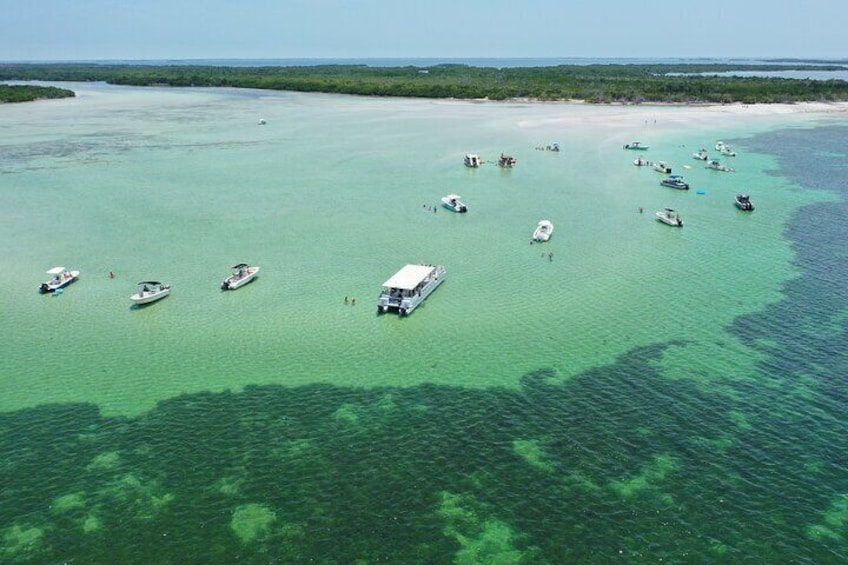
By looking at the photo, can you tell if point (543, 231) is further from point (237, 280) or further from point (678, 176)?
point (678, 176)

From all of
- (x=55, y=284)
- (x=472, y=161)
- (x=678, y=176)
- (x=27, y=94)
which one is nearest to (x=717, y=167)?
(x=678, y=176)

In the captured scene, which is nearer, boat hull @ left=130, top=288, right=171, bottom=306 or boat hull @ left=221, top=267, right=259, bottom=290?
boat hull @ left=130, top=288, right=171, bottom=306

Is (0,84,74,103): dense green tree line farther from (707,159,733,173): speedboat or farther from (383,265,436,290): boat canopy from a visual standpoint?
(707,159,733,173): speedboat

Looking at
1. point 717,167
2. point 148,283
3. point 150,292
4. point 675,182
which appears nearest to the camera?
point 150,292

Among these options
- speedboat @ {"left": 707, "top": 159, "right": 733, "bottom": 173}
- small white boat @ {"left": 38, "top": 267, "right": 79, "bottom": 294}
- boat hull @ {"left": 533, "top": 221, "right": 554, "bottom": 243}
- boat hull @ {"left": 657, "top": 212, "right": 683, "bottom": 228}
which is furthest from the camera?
speedboat @ {"left": 707, "top": 159, "right": 733, "bottom": 173}

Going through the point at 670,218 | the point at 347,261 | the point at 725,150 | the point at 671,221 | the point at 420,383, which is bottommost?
the point at 420,383

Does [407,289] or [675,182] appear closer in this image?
[407,289]

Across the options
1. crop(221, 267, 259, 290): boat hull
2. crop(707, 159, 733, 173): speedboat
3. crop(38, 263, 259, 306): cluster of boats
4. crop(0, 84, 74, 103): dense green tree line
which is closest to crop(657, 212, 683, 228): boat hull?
crop(707, 159, 733, 173): speedboat
